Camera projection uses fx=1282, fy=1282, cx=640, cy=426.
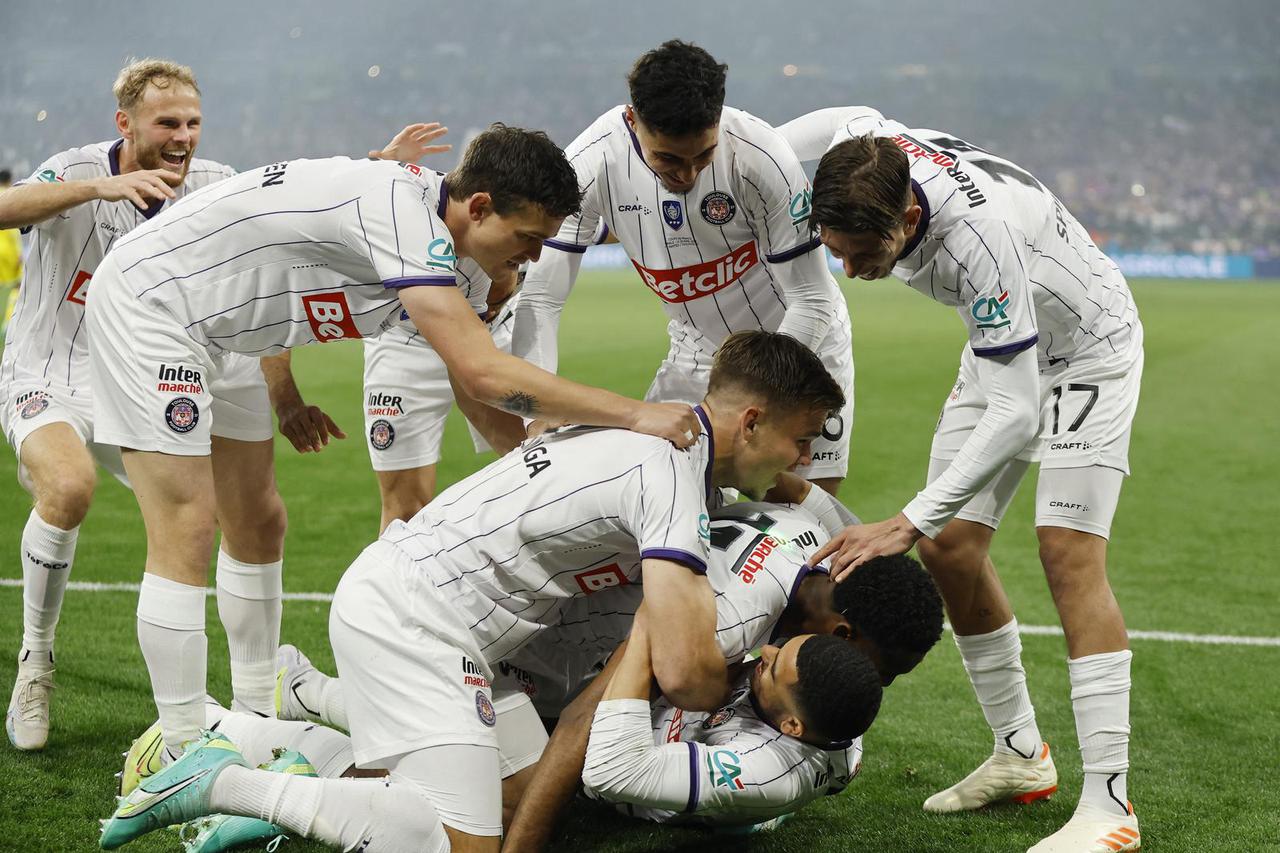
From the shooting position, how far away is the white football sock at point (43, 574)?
4.46 m

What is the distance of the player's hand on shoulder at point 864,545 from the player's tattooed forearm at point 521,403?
92 cm

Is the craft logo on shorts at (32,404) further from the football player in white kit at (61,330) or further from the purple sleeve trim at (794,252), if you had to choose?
the purple sleeve trim at (794,252)

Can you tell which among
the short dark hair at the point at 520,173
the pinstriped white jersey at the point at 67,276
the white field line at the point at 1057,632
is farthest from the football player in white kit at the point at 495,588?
the white field line at the point at 1057,632

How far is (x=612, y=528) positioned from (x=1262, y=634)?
422 centimetres

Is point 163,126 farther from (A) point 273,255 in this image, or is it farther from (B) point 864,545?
(B) point 864,545

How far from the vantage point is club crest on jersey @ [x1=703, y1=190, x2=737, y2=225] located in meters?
4.45

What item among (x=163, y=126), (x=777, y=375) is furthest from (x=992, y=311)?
(x=163, y=126)

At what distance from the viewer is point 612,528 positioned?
3412 mm

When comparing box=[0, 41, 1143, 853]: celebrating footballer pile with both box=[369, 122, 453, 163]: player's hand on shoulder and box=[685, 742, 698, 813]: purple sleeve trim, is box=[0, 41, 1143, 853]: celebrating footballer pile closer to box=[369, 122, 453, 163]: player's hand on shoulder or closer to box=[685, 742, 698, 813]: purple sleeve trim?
box=[685, 742, 698, 813]: purple sleeve trim

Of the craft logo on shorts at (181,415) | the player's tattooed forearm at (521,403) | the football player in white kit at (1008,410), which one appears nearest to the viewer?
the player's tattooed forearm at (521,403)

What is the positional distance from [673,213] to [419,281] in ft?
4.15

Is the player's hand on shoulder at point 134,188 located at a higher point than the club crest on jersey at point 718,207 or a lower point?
higher

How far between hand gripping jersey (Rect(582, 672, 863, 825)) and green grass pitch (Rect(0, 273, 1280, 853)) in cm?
40

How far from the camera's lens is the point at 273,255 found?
12.5 ft
